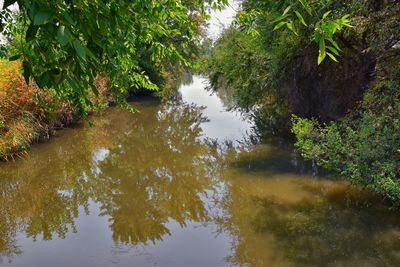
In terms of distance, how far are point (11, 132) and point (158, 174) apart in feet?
14.8

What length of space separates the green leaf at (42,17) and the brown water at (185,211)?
5656 millimetres

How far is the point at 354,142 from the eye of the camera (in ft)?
25.0

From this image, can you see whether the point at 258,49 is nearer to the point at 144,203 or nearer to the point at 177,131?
the point at 177,131

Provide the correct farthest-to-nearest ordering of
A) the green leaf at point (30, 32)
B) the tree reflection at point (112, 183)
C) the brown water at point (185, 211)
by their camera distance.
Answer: the tree reflection at point (112, 183), the brown water at point (185, 211), the green leaf at point (30, 32)

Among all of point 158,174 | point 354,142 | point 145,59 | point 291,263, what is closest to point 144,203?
point 158,174

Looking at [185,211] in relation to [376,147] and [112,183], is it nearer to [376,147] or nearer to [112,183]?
[112,183]

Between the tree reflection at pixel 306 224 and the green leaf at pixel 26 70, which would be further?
the tree reflection at pixel 306 224

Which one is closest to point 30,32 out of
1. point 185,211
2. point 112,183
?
point 185,211

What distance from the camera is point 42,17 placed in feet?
3.61

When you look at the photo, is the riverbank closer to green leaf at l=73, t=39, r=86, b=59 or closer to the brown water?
the brown water

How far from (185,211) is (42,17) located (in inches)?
296

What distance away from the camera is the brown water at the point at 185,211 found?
6469 millimetres

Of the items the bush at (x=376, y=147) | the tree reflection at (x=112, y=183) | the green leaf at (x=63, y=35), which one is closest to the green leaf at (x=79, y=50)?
the green leaf at (x=63, y=35)

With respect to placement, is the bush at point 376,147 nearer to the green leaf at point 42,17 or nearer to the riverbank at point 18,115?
the green leaf at point 42,17
